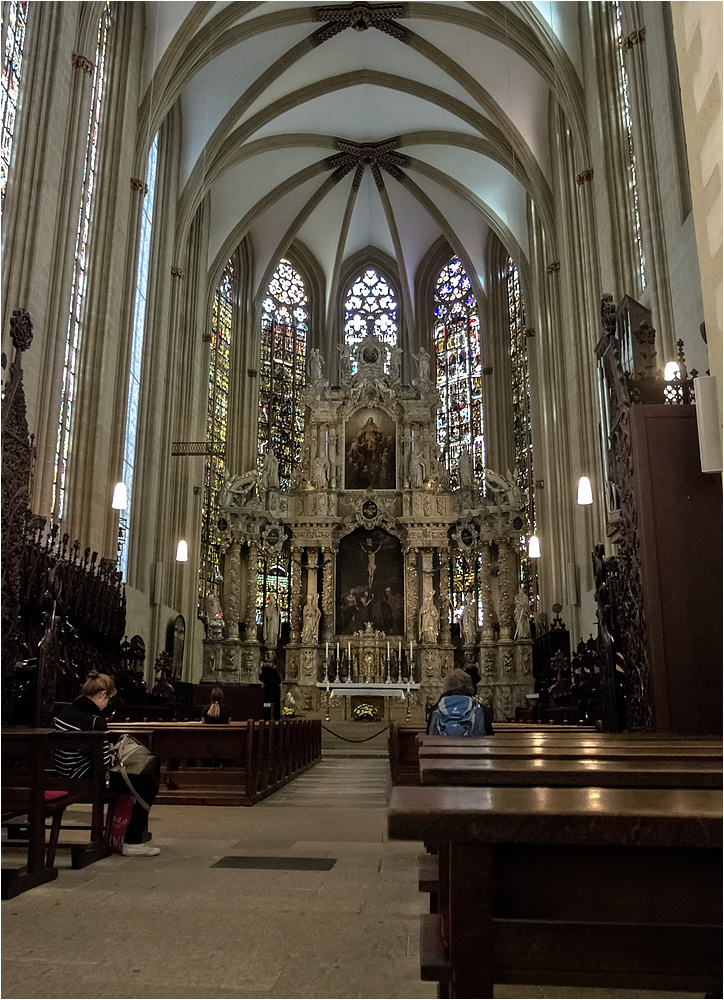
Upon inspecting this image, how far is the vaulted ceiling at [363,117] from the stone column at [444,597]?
357 inches

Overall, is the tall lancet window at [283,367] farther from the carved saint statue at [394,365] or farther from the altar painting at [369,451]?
the carved saint statue at [394,365]

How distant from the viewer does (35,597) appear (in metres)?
11.1

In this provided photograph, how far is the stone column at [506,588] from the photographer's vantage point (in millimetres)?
21359

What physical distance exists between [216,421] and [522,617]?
11354 millimetres

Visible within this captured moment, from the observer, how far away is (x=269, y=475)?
2412 cm

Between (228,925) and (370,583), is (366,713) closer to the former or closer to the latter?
(370,583)

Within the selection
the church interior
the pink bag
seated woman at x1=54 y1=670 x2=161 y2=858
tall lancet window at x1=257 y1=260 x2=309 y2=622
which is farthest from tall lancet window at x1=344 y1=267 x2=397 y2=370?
the pink bag

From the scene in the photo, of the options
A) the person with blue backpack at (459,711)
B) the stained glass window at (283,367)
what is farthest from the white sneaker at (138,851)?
the stained glass window at (283,367)

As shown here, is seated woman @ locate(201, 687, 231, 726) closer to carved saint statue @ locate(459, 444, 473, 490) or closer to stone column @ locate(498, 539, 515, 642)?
stone column @ locate(498, 539, 515, 642)

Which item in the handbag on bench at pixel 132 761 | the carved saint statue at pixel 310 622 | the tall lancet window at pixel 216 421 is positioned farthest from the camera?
the tall lancet window at pixel 216 421

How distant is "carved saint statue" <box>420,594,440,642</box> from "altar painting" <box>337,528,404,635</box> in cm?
67

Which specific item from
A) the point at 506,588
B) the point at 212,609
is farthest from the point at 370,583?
the point at 212,609

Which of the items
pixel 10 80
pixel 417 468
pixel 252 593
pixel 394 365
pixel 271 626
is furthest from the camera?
pixel 394 365

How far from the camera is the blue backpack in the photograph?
593 cm
